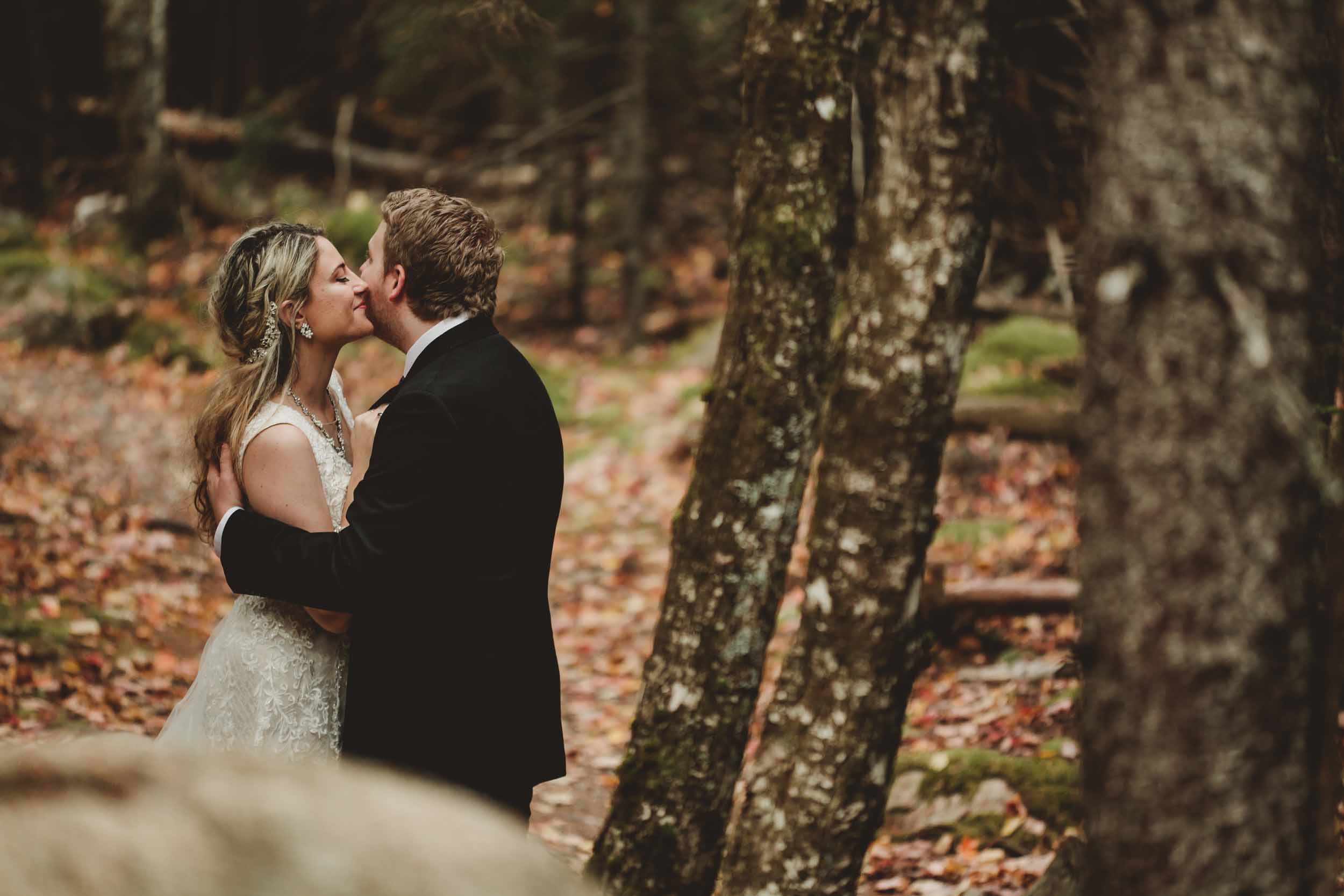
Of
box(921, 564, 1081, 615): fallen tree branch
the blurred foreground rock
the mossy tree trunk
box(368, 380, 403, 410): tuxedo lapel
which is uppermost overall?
the mossy tree trunk

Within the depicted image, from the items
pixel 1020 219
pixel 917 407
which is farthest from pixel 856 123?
pixel 917 407

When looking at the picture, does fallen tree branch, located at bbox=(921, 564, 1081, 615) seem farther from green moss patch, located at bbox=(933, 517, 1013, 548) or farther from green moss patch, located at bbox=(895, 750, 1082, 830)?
green moss patch, located at bbox=(895, 750, 1082, 830)

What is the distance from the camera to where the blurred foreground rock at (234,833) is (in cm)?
154

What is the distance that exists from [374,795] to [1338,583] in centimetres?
201

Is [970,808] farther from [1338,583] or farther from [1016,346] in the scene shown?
[1016,346]

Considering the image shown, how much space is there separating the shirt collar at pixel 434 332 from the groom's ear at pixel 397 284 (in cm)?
14

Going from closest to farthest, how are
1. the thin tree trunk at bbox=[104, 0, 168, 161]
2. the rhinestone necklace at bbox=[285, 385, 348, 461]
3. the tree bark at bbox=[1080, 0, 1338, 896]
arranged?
the tree bark at bbox=[1080, 0, 1338, 896]
the rhinestone necklace at bbox=[285, 385, 348, 461]
the thin tree trunk at bbox=[104, 0, 168, 161]

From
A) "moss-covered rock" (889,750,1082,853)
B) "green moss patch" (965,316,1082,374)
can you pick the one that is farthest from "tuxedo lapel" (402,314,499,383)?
"green moss patch" (965,316,1082,374)

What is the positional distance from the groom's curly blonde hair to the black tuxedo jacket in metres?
0.10

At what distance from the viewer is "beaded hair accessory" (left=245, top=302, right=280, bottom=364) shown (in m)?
3.71

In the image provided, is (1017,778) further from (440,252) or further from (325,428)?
(440,252)

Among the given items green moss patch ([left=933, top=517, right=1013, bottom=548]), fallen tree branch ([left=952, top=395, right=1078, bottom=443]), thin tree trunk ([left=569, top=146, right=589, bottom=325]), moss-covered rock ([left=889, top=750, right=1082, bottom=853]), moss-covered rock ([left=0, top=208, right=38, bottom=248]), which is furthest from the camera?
thin tree trunk ([left=569, top=146, right=589, bottom=325])

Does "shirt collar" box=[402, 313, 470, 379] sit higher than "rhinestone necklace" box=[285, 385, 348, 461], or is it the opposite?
"shirt collar" box=[402, 313, 470, 379]

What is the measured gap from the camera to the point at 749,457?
3.85m
